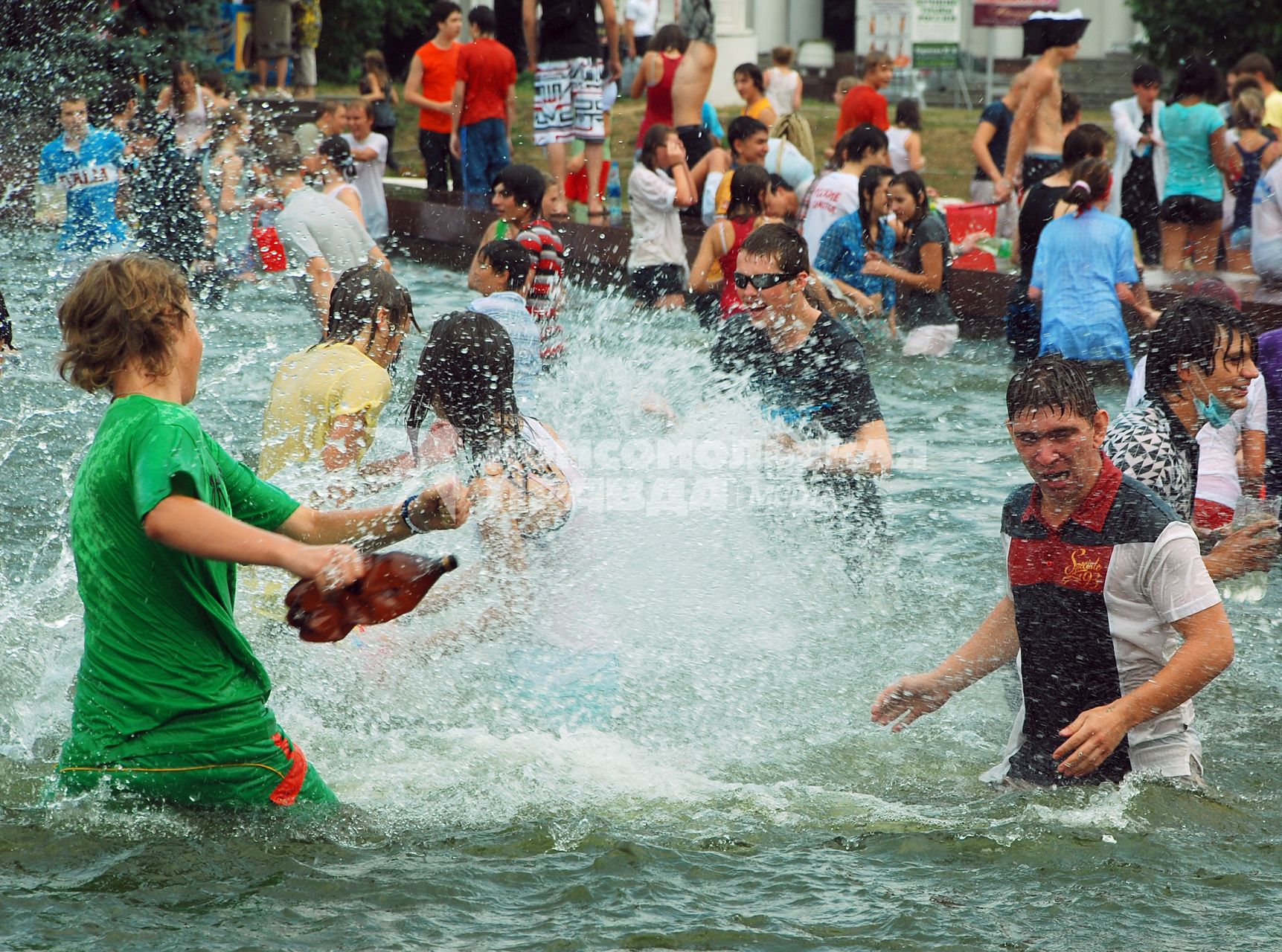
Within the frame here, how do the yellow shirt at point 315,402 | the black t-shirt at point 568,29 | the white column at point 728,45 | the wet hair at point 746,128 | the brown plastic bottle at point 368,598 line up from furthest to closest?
1. the white column at point 728,45
2. the black t-shirt at point 568,29
3. the wet hair at point 746,128
4. the yellow shirt at point 315,402
5. the brown plastic bottle at point 368,598

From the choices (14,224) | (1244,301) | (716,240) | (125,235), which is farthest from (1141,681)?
(14,224)

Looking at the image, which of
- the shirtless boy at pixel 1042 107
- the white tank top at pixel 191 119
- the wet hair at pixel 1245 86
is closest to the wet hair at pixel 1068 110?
the shirtless boy at pixel 1042 107

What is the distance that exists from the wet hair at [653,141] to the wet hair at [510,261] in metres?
4.95

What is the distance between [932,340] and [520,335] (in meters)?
4.82

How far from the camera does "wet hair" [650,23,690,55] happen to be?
14.2 meters

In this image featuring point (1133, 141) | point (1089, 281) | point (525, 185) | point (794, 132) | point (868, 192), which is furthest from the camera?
point (794, 132)

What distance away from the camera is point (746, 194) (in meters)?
9.61

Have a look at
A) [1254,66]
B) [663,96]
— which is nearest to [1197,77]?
[1254,66]

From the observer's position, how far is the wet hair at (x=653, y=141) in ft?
38.7

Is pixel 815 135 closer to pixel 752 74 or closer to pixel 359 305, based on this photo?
pixel 752 74

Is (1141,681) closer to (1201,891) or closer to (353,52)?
(1201,891)

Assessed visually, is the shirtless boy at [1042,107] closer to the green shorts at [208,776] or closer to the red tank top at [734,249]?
the red tank top at [734,249]

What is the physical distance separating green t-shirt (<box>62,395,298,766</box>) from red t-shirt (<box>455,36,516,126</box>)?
37.2 ft

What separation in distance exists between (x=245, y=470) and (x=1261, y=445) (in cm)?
404
